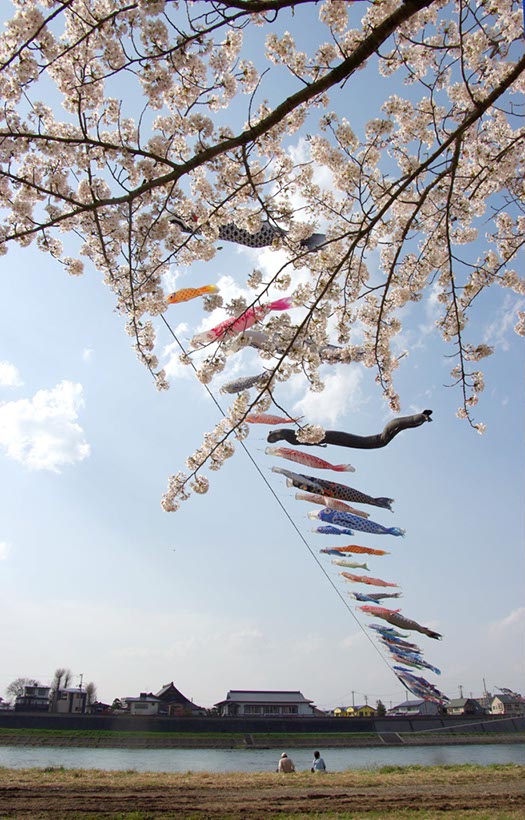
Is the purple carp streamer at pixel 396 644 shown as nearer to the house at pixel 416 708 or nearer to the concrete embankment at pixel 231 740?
the concrete embankment at pixel 231 740

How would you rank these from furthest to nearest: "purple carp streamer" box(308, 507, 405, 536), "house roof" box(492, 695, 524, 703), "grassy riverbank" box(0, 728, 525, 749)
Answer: "house roof" box(492, 695, 524, 703) < "grassy riverbank" box(0, 728, 525, 749) < "purple carp streamer" box(308, 507, 405, 536)

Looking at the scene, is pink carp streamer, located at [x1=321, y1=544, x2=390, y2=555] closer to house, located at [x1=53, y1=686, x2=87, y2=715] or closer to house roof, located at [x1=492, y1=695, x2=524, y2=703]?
house, located at [x1=53, y1=686, x2=87, y2=715]

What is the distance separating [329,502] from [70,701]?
31903mm

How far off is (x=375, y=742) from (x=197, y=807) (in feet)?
95.7

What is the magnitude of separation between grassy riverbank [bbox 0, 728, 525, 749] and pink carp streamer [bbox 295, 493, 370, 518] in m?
21.4

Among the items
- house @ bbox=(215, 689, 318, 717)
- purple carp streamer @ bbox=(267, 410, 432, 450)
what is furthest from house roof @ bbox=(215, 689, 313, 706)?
purple carp streamer @ bbox=(267, 410, 432, 450)

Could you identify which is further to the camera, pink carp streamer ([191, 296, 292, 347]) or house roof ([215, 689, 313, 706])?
house roof ([215, 689, 313, 706])

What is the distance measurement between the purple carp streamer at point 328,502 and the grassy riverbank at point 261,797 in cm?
516

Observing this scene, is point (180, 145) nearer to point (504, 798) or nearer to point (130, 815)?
point (130, 815)

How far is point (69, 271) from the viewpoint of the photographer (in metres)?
4.82

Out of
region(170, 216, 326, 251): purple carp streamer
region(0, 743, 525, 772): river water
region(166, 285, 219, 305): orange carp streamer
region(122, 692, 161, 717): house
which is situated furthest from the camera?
region(122, 692, 161, 717): house

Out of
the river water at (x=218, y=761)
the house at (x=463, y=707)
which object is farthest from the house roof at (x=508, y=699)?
the river water at (x=218, y=761)

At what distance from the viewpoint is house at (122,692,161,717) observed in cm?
3759

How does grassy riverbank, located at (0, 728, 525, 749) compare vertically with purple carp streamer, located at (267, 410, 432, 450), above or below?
below
